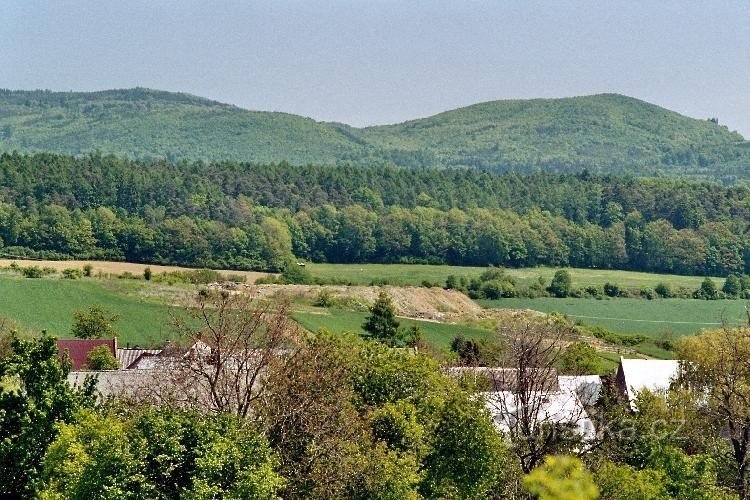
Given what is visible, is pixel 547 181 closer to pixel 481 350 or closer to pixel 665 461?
pixel 481 350

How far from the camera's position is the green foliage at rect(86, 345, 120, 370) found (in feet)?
162

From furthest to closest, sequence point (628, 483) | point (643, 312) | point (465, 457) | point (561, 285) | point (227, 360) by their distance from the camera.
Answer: point (561, 285) → point (643, 312) → point (227, 360) → point (465, 457) → point (628, 483)

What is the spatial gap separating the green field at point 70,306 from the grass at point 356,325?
8818 mm

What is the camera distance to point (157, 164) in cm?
15900

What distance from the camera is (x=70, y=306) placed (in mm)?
70062

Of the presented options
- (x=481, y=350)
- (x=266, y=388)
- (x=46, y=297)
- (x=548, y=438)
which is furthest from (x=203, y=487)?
(x=46, y=297)

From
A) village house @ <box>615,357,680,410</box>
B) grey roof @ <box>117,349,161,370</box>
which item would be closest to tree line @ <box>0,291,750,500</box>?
village house @ <box>615,357,680,410</box>

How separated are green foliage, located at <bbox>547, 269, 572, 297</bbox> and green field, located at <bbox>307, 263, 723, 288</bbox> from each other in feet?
10.6

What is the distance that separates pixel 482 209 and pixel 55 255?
61.2 metres

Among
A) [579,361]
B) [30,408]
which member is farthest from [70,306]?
[30,408]

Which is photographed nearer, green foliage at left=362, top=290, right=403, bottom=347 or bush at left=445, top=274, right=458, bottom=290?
green foliage at left=362, top=290, right=403, bottom=347

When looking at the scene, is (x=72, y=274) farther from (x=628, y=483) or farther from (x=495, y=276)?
(x=628, y=483)

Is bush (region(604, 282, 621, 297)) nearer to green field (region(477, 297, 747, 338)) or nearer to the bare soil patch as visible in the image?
green field (region(477, 297, 747, 338))

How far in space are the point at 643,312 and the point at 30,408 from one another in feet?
252
